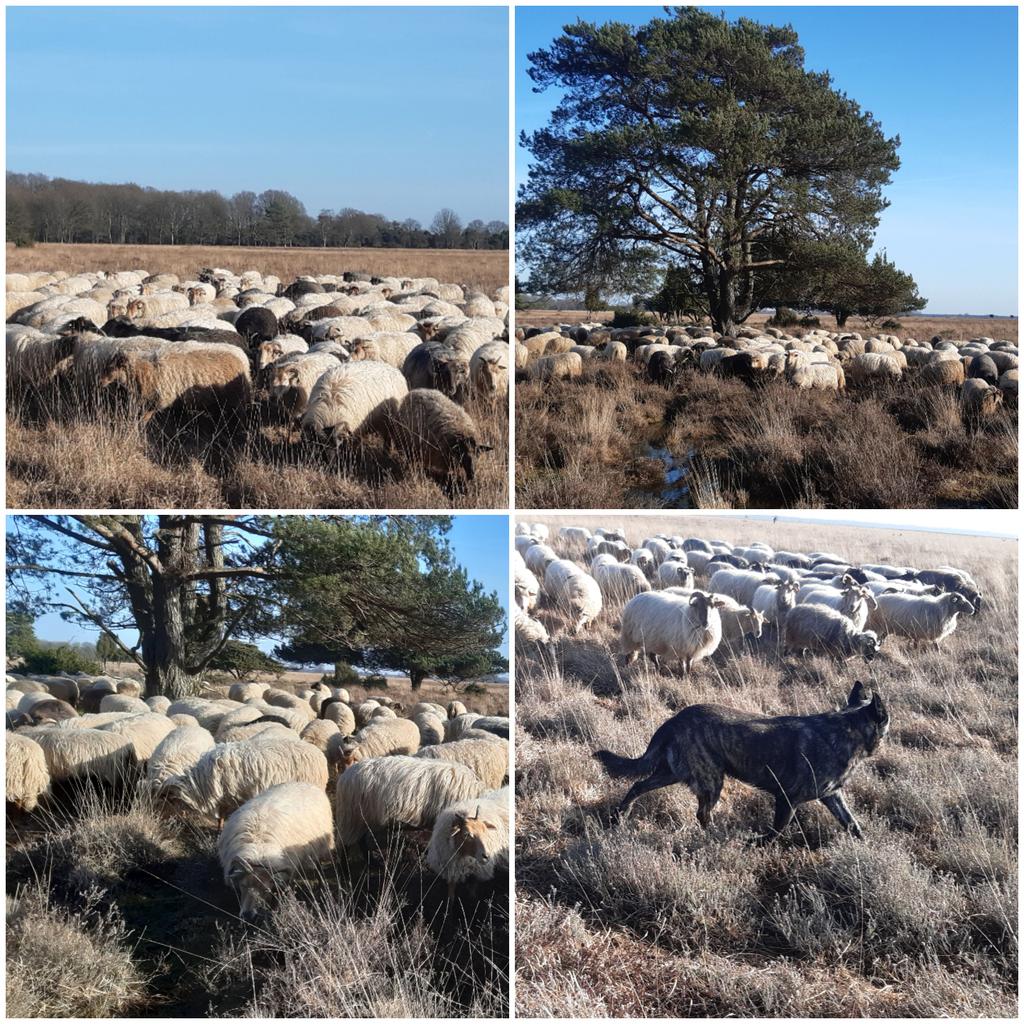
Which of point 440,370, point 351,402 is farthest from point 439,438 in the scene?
point 440,370

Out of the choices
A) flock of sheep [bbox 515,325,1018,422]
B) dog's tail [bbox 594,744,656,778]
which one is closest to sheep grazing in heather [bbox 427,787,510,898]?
dog's tail [bbox 594,744,656,778]

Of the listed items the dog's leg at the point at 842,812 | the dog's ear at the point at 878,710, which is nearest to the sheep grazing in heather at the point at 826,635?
the dog's ear at the point at 878,710

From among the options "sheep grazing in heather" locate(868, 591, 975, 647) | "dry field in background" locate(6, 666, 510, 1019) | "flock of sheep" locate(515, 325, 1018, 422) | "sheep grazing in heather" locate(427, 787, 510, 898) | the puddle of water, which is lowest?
"dry field in background" locate(6, 666, 510, 1019)

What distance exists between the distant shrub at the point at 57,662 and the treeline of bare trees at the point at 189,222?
49.0 ft

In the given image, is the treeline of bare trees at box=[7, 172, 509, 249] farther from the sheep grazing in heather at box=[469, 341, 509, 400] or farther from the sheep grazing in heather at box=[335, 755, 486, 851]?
the sheep grazing in heather at box=[335, 755, 486, 851]

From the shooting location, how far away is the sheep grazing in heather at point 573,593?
644 cm

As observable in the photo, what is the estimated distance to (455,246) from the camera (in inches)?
870

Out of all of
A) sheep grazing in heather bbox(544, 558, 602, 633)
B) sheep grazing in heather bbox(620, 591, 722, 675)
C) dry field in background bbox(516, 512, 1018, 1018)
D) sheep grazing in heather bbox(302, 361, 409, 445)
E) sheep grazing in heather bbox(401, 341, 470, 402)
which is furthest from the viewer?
sheep grazing in heather bbox(401, 341, 470, 402)

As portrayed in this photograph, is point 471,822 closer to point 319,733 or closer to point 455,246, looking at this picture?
point 319,733

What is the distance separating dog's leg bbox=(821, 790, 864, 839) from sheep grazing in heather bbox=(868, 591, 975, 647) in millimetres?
1483

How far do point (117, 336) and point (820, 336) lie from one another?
12382 mm

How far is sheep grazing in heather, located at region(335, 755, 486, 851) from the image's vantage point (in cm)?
580

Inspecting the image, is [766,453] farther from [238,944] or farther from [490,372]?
[238,944]

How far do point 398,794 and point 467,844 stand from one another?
759mm
